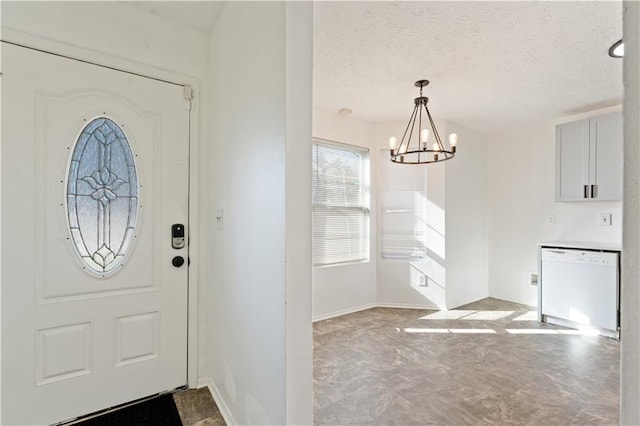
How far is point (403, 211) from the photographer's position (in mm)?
4285

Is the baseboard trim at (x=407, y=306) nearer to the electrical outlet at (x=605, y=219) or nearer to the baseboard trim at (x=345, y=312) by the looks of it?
the baseboard trim at (x=345, y=312)

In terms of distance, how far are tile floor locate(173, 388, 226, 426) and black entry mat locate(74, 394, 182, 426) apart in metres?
0.04

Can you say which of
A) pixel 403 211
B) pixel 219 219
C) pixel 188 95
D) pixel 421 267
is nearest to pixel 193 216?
pixel 219 219

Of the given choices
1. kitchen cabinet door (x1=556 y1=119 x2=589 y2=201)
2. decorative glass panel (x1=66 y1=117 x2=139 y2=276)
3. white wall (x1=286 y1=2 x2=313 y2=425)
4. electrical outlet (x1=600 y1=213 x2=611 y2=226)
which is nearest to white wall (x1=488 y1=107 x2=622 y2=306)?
electrical outlet (x1=600 y1=213 x2=611 y2=226)

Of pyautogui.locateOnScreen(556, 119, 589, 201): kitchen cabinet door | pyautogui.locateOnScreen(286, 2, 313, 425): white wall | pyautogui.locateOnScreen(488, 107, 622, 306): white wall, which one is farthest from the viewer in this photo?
pyautogui.locateOnScreen(488, 107, 622, 306): white wall

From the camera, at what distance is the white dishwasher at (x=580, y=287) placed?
10.4 ft

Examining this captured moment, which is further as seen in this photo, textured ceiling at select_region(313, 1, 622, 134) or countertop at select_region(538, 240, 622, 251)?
countertop at select_region(538, 240, 622, 251)

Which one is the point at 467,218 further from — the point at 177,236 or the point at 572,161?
the point at 177,236

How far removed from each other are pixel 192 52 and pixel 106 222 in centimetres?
128

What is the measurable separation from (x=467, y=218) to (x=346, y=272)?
77.5 inches

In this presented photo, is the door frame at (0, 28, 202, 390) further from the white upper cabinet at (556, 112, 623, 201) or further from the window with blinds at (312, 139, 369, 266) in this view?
the white upper cabinet at (556, 112, 623, 201)

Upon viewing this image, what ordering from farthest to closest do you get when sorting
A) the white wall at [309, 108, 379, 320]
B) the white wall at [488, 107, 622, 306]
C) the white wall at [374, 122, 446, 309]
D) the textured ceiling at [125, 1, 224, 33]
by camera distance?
the white wall at [374, 122, 446, 309], the white wall at [488, 107, 622, 306], the white wall at [309, 108, 379, 320], the textured ceiling at [125, 1, 224, 33]

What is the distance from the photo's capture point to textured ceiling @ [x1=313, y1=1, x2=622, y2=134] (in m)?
1.99

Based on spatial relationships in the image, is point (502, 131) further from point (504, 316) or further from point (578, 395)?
point (578, 395)
